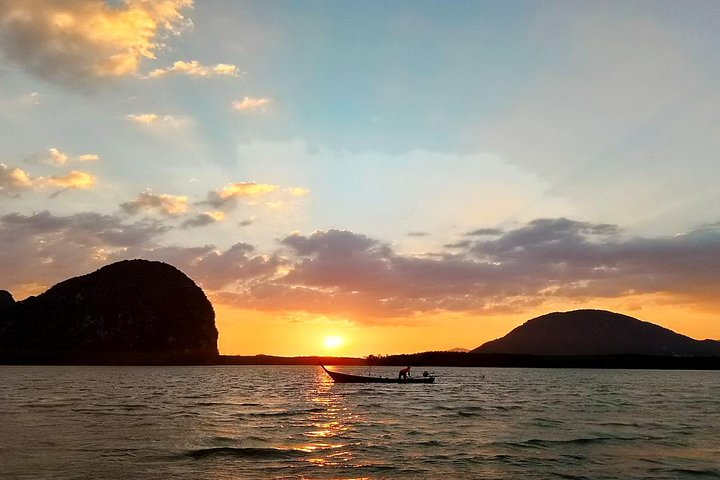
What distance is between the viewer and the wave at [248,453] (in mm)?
34775

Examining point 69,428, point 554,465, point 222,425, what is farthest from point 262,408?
point 554,465

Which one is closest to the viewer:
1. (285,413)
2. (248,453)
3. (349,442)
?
(248,453)

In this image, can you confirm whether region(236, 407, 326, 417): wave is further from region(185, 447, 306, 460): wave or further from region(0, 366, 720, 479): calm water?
region(185, 447, 306, 460): wave

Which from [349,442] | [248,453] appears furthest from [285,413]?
[248,453]

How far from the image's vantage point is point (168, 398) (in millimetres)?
83000

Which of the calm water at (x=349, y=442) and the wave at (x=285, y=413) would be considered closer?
the calm water at (x=349, y=442)

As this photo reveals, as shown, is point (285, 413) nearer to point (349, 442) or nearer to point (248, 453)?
point (349, 442)

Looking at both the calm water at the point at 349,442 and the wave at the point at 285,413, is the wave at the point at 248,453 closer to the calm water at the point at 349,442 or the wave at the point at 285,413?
the calm water at the point at 349,442

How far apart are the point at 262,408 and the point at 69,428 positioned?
25.5 m

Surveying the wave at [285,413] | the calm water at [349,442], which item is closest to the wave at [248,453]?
the calm water at [349,442]

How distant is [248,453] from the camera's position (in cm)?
3575

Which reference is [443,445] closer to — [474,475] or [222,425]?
[474,475]

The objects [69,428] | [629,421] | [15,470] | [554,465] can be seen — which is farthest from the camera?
[629,421]

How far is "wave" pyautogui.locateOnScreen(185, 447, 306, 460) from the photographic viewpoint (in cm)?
3478
